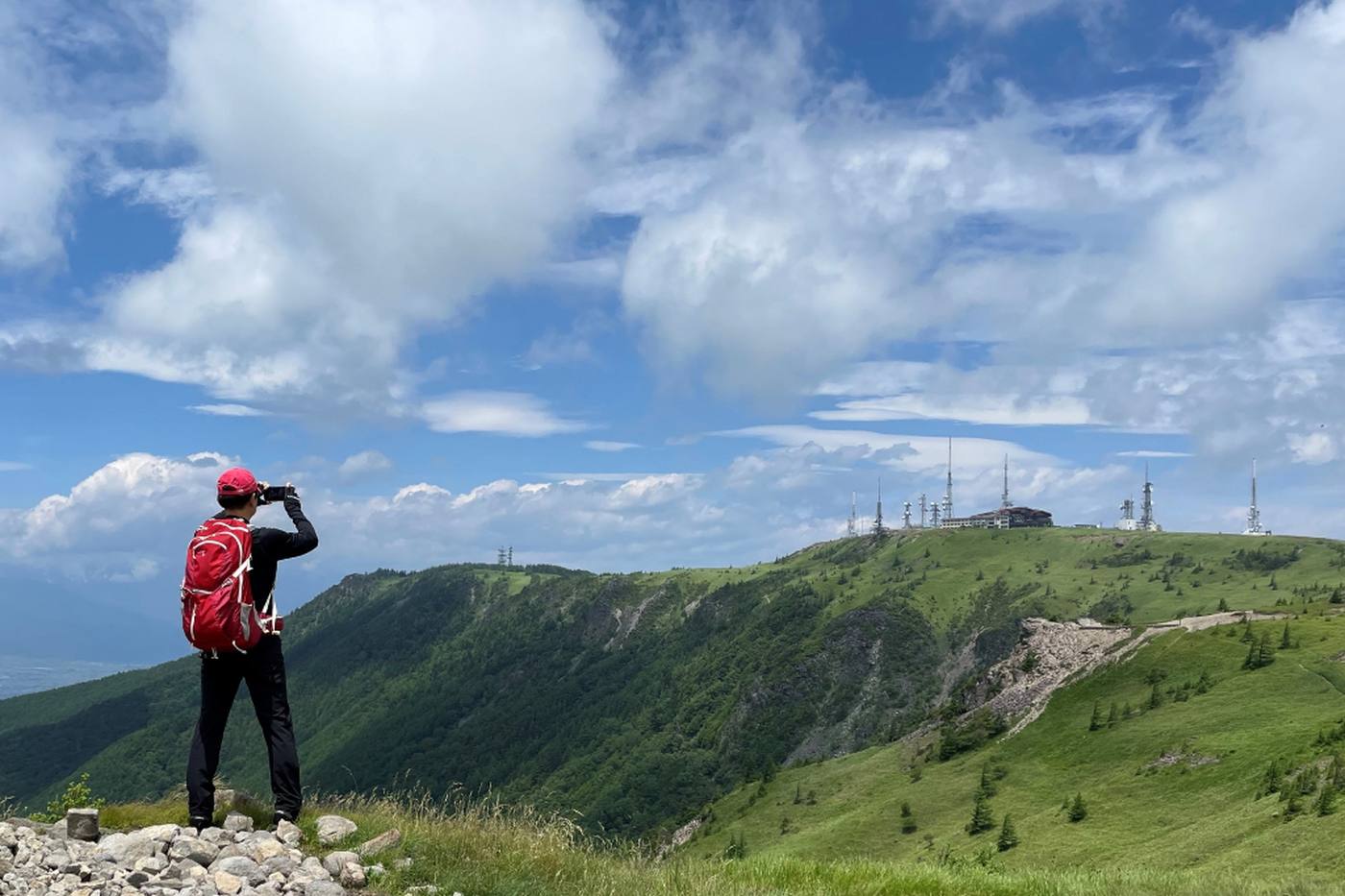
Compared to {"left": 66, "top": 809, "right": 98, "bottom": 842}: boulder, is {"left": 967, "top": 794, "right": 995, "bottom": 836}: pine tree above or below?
below

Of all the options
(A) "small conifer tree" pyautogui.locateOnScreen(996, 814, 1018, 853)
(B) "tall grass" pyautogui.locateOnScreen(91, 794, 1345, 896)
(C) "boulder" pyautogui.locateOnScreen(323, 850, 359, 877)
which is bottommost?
(A) "small conifer tree" pyautogui.locateOnScreen(996, 814, 1018, 853)

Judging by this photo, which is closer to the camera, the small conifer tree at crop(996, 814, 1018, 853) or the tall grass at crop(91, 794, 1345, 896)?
the tall grass at crop(91, 794, 1345, 896)

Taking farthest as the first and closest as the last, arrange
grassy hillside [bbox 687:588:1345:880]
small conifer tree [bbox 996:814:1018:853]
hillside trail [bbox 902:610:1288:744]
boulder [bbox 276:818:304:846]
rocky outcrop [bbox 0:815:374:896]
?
1. hillside trail [bbox 902:610:1288:744]
2. small conifer tree [bbox 996:814:1018:853]
3. grassy hillside [bbox 687:588:1345:880]
4. boulder [bbox 276:818:304:846]
5. rocky outcrop [bbox 0:815:374:896]

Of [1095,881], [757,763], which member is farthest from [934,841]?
[757,763]

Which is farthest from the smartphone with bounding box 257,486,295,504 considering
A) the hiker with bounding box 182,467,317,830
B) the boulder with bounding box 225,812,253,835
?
the boulder with bounding box 225,812,253,835

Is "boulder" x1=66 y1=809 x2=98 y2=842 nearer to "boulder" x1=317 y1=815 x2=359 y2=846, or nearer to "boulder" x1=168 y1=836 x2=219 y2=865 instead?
"boulder" x1=168 y1=836 x2=219 y2=865

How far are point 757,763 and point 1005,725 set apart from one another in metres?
110

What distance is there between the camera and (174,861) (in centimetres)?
962

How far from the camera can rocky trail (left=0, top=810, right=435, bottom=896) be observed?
9.07m

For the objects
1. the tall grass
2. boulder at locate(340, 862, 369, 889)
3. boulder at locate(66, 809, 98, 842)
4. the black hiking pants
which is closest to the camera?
boulder at locate(340, 862, 369, 889)

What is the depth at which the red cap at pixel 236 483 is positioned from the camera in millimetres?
11688

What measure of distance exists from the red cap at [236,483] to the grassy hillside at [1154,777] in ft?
40.2

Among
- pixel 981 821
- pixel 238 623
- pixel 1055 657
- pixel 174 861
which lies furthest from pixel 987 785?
pixel 174 861

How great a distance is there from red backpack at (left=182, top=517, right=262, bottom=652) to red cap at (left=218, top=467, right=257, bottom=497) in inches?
22.3
